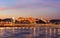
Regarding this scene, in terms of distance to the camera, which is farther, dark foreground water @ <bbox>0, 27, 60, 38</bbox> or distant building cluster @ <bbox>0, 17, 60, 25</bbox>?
dark foreground water @ <bbox>0, 27, 60, 38</bbox>

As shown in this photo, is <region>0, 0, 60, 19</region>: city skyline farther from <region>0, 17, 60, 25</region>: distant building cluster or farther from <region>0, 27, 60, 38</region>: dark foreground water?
<region>0, 27, 60, 38</region>: dark foreground water

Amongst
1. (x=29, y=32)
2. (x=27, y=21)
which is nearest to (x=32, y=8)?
(x=27, y=21)

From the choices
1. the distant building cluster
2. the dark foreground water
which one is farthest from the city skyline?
the dark foreground water

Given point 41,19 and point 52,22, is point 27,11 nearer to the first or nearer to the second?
point 41,19

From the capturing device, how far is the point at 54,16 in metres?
3.29

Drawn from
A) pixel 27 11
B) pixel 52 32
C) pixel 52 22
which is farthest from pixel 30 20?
pixel 52 32

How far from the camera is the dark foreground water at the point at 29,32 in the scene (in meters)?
3.34

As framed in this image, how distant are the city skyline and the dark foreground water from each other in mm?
256

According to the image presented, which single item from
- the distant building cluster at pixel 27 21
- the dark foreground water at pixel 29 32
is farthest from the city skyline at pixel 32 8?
the dark foreground water at pixel 29 32

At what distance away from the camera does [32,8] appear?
3332mm

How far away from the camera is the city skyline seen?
130 inches

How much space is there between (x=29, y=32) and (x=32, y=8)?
0.53m

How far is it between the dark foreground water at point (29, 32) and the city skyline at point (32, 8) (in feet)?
0.84

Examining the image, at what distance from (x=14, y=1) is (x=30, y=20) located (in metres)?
0.48
